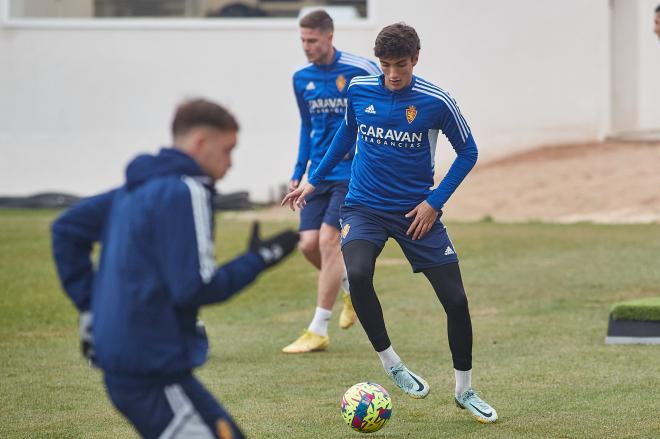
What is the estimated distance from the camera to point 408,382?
6.83m

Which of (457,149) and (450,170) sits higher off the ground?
(457,149)

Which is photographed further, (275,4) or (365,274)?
(275,4)

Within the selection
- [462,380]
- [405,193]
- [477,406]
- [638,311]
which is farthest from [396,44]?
[638,311]

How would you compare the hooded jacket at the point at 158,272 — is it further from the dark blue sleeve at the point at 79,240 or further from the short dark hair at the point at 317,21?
the short dark hair at the point at 317,21

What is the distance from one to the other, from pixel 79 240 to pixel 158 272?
450 millimetres

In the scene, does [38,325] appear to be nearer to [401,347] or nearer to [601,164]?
[401,347]

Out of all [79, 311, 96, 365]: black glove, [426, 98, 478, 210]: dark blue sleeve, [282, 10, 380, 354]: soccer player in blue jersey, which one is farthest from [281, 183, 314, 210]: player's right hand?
[79, 311, 96, 365]: black glove

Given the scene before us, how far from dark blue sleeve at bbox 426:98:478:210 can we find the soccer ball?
46.2 inches

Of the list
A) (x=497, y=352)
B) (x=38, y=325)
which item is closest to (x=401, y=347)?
(x=497, y=352)

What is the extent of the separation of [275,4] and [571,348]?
1814 cm

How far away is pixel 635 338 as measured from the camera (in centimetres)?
896

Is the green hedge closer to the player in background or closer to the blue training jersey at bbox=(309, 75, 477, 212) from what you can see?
the blue training jersey at bbox=(309, 75, 477, 212)

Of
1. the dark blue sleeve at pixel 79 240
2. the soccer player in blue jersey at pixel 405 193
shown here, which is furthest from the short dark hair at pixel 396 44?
the dark blue sleeve at pixel 79 240

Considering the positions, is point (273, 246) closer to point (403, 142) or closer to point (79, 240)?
point (79, 240)
